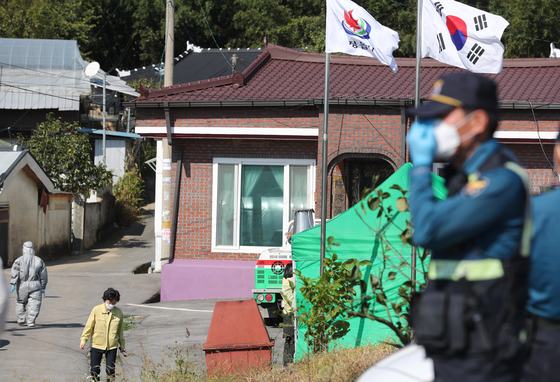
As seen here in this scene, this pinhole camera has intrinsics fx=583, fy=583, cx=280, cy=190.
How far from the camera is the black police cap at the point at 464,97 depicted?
2.25m

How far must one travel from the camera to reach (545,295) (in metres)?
2.33


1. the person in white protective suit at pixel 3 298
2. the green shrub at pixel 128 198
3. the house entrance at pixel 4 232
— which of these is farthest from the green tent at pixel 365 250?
the green shrub at pixel 128 198

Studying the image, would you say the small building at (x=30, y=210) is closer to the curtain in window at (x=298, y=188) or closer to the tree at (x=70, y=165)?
the tree at (x=70, y=165)

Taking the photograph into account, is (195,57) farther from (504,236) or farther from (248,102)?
(504,236)

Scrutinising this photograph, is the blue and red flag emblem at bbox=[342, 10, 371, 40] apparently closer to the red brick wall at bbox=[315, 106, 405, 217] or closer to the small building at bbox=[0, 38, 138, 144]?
the red brick wall at bbox=[315, 106, 405, 217]

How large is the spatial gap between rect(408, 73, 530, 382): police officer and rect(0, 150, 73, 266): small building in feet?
63.9

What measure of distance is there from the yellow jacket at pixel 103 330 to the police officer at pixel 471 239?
20.5 feet

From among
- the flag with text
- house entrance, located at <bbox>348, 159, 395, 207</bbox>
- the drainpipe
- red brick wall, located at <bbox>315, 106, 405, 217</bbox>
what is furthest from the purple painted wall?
the flag with text

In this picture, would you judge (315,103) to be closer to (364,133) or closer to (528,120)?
(364,133)

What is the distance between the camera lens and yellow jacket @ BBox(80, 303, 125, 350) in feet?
25.2

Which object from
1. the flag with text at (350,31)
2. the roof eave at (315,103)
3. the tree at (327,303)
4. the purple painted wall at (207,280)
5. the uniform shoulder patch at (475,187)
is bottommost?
the purple painted wall at (207,280)

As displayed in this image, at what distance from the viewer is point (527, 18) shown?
28.6 meters

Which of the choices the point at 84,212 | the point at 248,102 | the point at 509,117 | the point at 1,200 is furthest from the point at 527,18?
the point at 1,200

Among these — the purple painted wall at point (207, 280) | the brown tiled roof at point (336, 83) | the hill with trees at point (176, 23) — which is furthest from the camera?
the hill with trees at point (176, 23)
